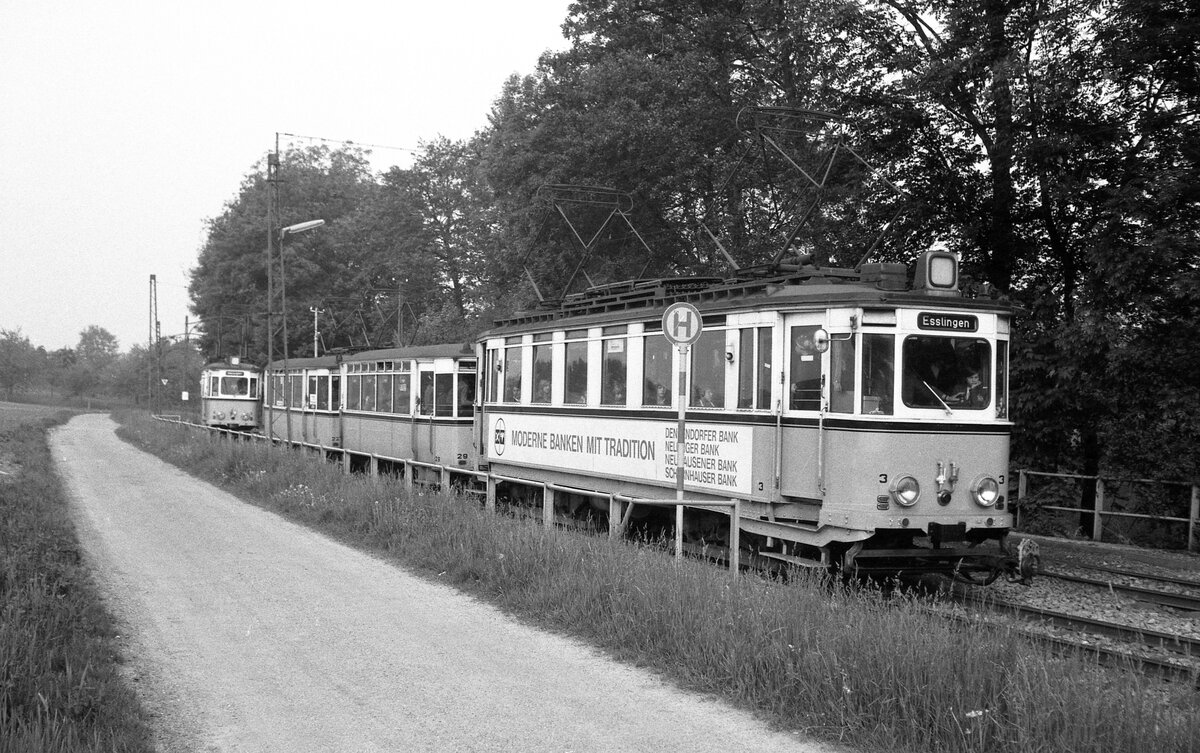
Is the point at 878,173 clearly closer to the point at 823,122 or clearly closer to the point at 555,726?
the point at 823,122

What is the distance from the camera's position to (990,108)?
52.1 ft

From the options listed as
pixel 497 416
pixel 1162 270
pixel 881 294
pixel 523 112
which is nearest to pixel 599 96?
pixel 523 112

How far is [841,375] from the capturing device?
32.7 feet

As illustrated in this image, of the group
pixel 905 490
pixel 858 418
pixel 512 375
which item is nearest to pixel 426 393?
pixel 512 375

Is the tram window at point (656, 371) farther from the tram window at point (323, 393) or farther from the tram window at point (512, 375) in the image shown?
the tram window at point (323, 393)

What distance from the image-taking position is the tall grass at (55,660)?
5176mm

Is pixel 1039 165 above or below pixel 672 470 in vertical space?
above

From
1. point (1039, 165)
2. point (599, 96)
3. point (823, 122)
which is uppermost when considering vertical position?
point (599, 96)

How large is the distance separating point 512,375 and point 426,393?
436 centimetres

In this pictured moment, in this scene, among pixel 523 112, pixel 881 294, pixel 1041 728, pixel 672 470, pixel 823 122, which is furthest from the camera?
pixel 523 112

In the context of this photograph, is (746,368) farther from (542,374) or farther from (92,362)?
(92,362)

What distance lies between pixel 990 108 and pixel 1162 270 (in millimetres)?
3660

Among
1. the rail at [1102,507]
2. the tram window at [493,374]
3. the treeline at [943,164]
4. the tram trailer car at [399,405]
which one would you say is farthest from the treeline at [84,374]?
the rail at [1102,507]

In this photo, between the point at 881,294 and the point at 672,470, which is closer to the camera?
the point at 881,294
